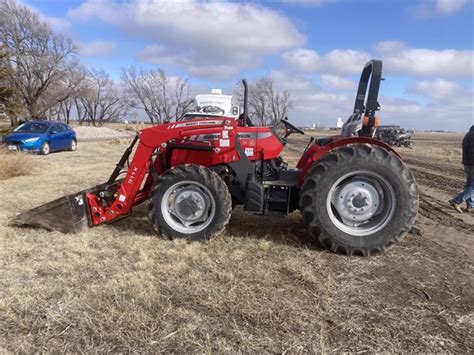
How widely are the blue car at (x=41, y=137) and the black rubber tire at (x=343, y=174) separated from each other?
1453 cm

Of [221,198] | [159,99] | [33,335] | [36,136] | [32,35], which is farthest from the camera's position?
[159,99]

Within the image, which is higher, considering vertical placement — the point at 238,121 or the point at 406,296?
the point at 238,121

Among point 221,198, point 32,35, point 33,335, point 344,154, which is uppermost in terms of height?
point 32,35

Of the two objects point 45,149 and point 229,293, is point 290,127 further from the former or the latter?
point 45,149

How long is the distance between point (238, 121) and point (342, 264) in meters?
2.32

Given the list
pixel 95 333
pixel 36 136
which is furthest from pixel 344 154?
pixel 36 136

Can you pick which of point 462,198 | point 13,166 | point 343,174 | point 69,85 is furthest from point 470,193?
point 69,85

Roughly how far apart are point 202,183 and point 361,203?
186 cm

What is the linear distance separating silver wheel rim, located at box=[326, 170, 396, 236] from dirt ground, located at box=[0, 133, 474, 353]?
37 cm

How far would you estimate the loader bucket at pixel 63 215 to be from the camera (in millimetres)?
5191

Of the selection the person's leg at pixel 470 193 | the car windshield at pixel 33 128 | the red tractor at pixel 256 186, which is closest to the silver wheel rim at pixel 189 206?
the red tractor at pixel 256 186

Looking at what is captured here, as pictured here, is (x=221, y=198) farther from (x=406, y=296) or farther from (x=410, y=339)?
(x=410, y=339)

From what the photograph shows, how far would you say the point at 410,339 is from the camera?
293 cm

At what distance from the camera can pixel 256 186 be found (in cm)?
495
